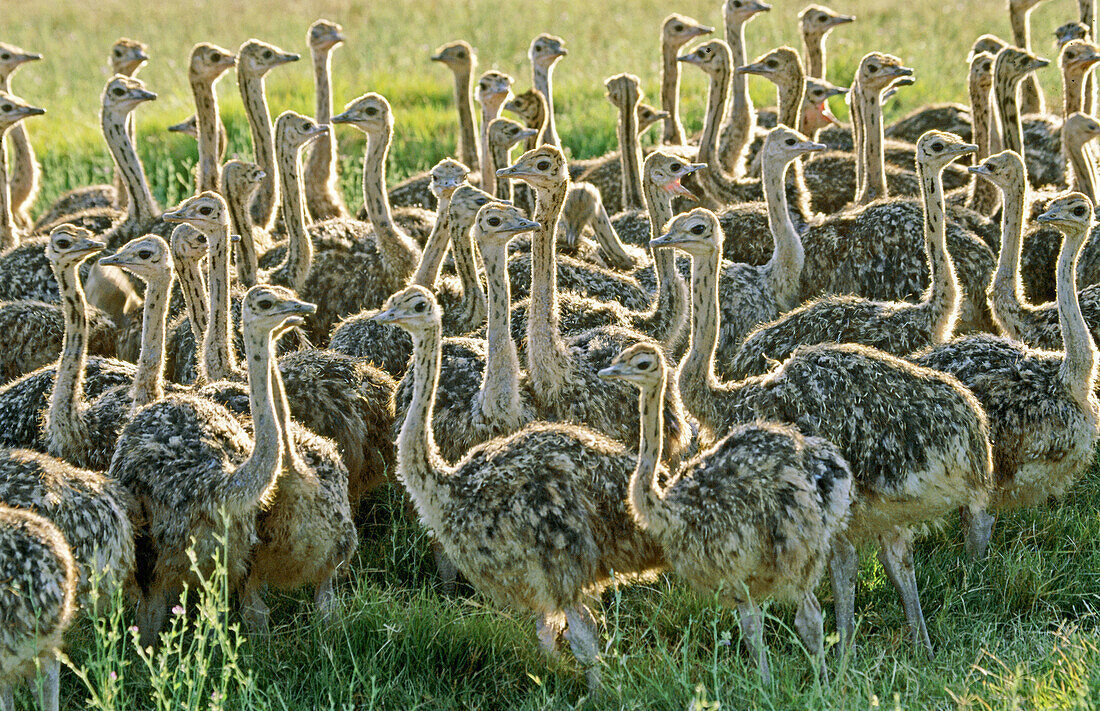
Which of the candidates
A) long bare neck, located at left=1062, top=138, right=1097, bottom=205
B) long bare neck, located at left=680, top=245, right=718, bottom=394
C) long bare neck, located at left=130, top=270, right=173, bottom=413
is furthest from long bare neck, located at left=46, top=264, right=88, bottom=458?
long bare neck, located at left=1062, top=138, right=1097, bottom=205

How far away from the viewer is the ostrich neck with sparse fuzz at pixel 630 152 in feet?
29.6

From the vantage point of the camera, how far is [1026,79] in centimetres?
1107

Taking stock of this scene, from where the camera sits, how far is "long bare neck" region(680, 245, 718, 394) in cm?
604

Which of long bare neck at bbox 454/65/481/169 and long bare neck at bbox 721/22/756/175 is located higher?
long bare neck at bbox 454/65/481/169

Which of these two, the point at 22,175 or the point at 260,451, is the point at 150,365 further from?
the point at 22,175

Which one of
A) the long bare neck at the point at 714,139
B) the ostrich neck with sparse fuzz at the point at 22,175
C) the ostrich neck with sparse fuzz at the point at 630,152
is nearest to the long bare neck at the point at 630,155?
the ostrich neck with sparse fuzz at the point at 630,152

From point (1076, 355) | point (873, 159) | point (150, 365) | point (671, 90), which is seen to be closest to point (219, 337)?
point (150, 365)

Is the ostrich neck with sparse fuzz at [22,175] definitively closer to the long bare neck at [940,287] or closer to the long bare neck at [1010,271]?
the long bare neck at [940,287]

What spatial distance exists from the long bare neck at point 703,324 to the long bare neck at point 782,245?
5.15ft

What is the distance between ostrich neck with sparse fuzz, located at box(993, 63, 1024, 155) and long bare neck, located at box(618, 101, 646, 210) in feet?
7.47

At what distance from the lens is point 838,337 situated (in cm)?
642

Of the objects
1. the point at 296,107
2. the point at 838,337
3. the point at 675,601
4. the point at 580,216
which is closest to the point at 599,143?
the point at 296,107

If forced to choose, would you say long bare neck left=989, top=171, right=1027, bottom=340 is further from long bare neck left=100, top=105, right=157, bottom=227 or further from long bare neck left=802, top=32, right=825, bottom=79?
long bare neck left=100, top=105, right=157, bottom=227

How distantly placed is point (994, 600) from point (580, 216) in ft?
11.5
